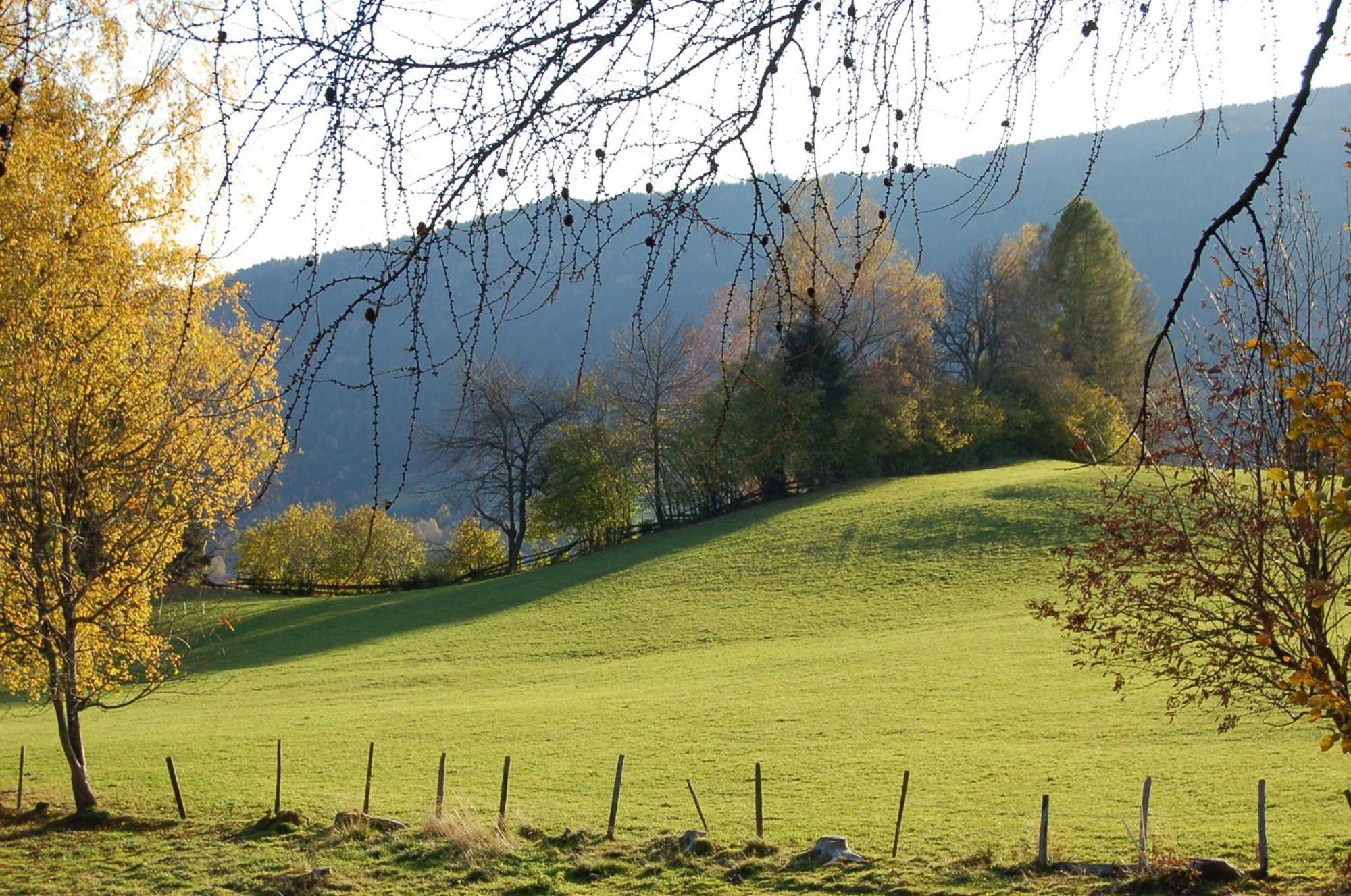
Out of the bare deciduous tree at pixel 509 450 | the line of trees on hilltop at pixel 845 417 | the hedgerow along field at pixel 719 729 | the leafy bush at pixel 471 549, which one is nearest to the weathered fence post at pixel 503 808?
the hedgerow along field at pixel 719 729

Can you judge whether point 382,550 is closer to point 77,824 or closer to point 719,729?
point 719,729

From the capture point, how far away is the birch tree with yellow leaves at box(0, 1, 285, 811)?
36.1 ft

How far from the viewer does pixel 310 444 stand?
339 ft

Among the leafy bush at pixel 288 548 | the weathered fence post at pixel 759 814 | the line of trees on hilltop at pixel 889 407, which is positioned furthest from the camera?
the leafy bush at pixel 288 548

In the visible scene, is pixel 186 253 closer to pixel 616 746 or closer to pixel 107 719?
pixel 616 746

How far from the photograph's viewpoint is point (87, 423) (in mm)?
13141

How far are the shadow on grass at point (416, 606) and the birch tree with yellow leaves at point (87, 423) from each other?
19.6m

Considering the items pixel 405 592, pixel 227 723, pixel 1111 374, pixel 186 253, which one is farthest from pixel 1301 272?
pixel 405 592

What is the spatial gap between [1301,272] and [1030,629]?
17.5 meters

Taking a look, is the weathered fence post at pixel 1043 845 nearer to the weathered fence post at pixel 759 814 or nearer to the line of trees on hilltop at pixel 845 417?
the weathered fence post at pixel 759 814

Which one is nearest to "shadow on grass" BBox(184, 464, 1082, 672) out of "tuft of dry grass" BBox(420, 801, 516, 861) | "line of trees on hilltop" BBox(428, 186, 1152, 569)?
"line of trees on hilltop" BBox(428, 186, 1152, 569)

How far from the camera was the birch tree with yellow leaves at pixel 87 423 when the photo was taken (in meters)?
11.0

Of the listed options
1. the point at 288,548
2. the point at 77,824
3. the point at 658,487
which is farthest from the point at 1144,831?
the point at 288,548

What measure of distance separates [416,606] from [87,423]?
29871 mm
